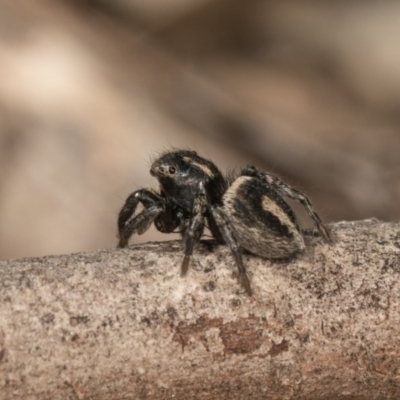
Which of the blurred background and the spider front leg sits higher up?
the blurred background

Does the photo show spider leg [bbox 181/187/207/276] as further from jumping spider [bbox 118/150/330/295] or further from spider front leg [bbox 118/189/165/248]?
spider front leg [bbox 118/189/165/248]

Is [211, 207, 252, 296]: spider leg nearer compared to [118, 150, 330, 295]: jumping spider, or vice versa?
[211, 207, 252, 296]: spider leg

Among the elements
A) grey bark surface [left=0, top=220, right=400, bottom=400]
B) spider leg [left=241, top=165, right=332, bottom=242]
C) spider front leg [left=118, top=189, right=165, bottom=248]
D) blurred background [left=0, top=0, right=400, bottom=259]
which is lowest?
grey bark surface [left=0, top=220, right=400, bottom=400]

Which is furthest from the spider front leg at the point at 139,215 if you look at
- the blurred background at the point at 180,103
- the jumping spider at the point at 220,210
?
the blurred background at the point at 180,103

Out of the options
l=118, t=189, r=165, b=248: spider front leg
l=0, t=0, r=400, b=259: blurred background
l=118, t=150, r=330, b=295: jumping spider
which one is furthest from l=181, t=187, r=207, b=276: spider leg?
l=0, t=0, r=400, b=259: blurred background

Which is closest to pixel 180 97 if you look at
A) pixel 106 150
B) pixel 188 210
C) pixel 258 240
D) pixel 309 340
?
pixel 106 150

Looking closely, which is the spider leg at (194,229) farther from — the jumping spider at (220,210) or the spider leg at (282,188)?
the spider leg at (282,188)

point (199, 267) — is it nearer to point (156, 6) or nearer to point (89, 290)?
point (89, 290)
